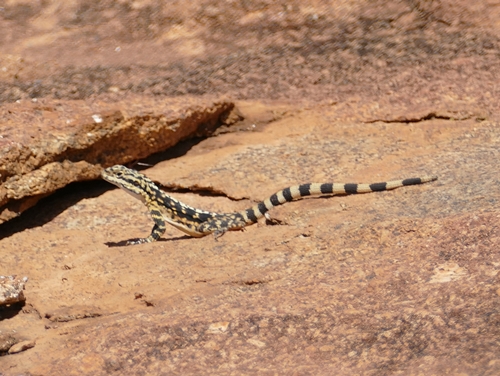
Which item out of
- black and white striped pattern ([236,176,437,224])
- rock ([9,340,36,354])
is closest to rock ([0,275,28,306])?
rock ([9,340,36,354])

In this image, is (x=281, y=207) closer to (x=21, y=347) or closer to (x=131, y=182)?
(x=131, y=182)

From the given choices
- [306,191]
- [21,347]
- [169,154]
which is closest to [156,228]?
[306,191]

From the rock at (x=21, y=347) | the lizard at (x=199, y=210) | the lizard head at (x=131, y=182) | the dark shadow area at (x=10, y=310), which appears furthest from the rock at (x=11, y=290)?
the lizard head at (x=131, y=182)

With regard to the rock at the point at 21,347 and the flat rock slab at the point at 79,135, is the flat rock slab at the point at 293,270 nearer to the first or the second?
the rock at the point at 21,347

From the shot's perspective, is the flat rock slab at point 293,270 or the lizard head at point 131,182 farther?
the lizard head at point 131,182

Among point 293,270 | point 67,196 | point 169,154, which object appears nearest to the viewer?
point 293,270

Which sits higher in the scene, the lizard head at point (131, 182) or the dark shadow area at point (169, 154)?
the lizard head at point (131, 182)

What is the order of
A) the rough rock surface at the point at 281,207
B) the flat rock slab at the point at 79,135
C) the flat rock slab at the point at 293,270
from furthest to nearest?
the flat rock slab at the point at 79,135
the rough rock surface at the point at 281,207
the flat rock slab at the point at 293,270
